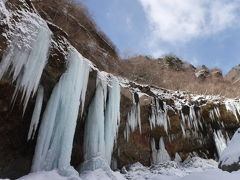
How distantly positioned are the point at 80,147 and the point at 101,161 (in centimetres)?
124

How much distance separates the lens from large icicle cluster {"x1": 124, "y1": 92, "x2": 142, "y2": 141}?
409 inches

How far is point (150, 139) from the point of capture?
A: 11383 mm

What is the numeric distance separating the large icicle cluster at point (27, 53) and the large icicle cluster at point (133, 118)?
4220mm

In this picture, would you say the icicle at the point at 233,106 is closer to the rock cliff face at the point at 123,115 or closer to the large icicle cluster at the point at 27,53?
the rock cliff face at the point at 123,115

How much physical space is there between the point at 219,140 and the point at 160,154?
264cm

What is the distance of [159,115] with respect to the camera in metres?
11.2

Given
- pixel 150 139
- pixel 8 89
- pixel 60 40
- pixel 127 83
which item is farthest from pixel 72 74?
pixel 150 139

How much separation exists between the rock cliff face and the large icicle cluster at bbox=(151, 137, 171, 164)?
0.03 m

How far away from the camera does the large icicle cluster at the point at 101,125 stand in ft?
26.9

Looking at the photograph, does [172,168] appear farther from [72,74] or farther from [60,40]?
[60,40]

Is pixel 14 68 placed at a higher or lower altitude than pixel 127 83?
lower

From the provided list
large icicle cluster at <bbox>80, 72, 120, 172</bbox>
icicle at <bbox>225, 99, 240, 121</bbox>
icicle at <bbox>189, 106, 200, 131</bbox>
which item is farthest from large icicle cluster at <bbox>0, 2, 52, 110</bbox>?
icicle at <bbox>225, 99, 240, 121</bbox>

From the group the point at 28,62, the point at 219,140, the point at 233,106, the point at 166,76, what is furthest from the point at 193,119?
the point at 166,76

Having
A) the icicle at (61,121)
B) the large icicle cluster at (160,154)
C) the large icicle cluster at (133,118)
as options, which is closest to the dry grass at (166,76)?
the large icicle cluster at (160,154)
